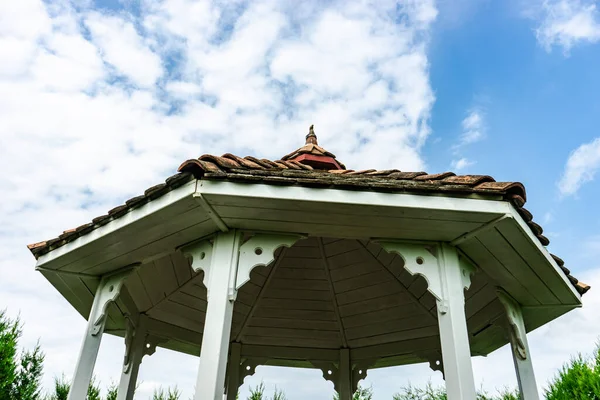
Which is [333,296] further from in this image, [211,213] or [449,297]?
[211,213]

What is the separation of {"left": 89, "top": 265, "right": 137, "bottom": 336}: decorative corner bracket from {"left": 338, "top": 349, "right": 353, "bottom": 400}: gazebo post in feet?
14.2

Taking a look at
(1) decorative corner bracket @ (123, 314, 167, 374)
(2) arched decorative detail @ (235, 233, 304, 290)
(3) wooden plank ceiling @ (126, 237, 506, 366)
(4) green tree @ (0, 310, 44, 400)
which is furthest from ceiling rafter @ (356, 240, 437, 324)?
(4) green tree @ (0, 310, 44, 400)

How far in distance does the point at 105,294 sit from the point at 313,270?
312 centimetres

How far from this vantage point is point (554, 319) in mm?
5836

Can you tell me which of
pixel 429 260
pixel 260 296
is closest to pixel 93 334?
pixel 260 296

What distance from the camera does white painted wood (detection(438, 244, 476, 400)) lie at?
348 centimetres

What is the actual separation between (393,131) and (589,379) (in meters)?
6.00

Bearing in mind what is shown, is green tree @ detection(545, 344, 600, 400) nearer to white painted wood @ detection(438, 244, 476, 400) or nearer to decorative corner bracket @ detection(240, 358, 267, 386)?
white painted wood @ detection(438, 244, 476, 400)

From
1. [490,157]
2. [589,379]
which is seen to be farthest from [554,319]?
[490,157]

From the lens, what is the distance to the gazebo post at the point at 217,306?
11.1 feet

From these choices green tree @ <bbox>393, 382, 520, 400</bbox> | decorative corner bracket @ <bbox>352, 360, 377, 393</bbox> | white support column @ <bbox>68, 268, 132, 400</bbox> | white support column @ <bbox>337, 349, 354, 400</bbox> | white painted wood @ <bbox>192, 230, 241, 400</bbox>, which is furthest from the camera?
green tree @ <bbox>393, 382, 520, 400</bbox>

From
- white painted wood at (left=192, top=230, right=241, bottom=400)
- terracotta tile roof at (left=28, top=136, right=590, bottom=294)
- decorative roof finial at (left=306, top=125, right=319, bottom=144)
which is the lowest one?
white painted wood at (left=192, top=230, right=241, bottom=400)

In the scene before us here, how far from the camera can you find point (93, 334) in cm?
477

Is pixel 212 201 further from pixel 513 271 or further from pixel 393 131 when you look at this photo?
pixel 393 131
